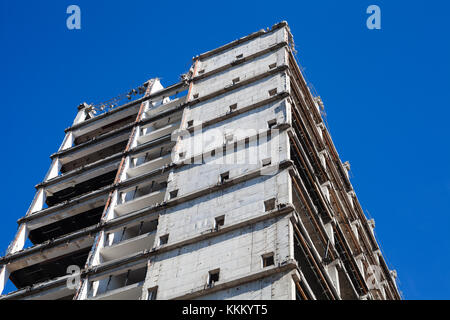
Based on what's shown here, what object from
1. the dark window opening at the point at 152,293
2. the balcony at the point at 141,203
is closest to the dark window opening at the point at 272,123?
the balcony at the point at 141,203

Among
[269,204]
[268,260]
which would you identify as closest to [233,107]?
[269,204]

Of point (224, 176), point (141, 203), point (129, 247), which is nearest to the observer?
point (129, 247)

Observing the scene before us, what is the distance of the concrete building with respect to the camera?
32250 millimetres

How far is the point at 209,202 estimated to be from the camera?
3638cm

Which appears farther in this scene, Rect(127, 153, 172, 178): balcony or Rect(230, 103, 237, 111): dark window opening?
Rect(230, 103, 237, 111): dark window opening

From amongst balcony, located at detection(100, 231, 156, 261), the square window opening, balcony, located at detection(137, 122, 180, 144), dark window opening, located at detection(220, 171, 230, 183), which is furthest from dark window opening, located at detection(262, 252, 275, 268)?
balcony, located at detection(137, 122, 180, 144)

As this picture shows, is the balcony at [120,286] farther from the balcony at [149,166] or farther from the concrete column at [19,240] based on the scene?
the concrete column at [19,240]

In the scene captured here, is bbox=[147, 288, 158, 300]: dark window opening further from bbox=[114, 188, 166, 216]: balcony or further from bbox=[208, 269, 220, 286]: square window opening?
bbox=[114, 188, 166, 216]: balcony

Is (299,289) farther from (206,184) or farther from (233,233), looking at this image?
(206,184)

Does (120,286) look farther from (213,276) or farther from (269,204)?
(269,204)

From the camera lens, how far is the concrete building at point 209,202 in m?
32.2

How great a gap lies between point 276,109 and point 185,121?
23.6 feet

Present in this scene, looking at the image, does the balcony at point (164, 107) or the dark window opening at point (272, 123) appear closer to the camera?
the dark window opening at point (272, 123)
